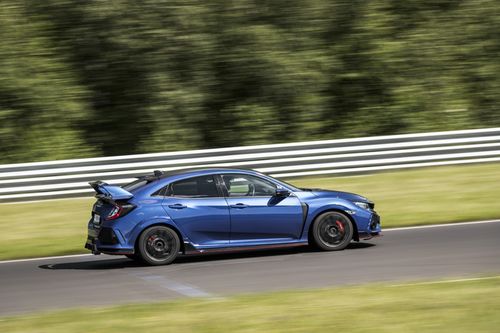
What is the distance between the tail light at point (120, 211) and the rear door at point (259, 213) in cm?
138

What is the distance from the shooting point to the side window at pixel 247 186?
12.8m

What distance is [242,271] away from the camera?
11492mm

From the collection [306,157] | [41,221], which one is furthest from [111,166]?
[306,157]

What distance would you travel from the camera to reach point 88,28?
75.9 ft

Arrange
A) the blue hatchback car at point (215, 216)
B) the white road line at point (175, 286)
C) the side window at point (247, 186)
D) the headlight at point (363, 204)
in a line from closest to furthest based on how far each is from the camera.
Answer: the white road line at point (175, 286) → the blue hatchback car at point (215, 216) → the side window at point (247, 186) → the headlight at point (363, 204)

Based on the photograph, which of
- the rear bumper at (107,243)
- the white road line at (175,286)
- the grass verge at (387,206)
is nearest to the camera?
the white road line at (175,286)

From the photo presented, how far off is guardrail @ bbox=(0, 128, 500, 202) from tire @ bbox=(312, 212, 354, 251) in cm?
614

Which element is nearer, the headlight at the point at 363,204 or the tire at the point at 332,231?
the tire at the point at 332,231

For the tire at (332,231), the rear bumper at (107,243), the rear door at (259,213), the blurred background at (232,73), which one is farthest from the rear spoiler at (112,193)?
the blurred background at (232,73)

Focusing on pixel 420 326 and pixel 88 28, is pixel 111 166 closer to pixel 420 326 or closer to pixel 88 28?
pixel 88 28

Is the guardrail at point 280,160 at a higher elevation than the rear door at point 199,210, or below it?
higher

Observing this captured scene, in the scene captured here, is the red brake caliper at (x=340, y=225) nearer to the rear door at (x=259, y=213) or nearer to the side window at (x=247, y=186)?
the rear door at (x=259, y=213)

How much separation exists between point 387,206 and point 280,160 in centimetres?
306

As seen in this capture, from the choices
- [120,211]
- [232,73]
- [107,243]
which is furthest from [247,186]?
[232,73]
